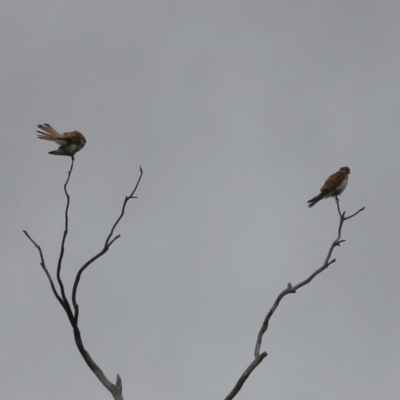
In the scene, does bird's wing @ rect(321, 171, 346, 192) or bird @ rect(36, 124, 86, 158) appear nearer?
bird @ rect(36, 124, 86, 158)

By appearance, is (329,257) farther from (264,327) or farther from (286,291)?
(264,327)

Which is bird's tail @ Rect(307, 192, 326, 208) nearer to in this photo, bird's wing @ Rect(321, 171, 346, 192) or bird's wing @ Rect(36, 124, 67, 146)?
bird's wing @ Rect(321, 171, 346, 192)

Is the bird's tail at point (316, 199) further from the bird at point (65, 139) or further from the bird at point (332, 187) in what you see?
the bird at point (65, 139)

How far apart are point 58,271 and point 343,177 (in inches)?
253

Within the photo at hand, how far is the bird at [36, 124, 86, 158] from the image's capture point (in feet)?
32.7

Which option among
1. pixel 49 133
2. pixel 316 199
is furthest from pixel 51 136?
pixel 316 199

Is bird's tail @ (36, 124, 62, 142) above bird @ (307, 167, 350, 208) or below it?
above

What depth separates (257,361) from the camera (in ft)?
22.5

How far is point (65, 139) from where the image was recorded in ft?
32.7

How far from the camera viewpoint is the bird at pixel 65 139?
997 centimetres

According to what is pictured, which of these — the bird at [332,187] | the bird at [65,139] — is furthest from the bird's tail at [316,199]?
the bird at [65,139]

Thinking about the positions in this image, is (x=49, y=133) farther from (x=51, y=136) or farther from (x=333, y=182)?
(x=333, y=182)

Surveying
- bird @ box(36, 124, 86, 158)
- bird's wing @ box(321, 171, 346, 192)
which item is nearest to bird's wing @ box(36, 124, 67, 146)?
bird @ box(36, 124, 86, 158)

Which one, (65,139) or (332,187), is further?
(332,187)
